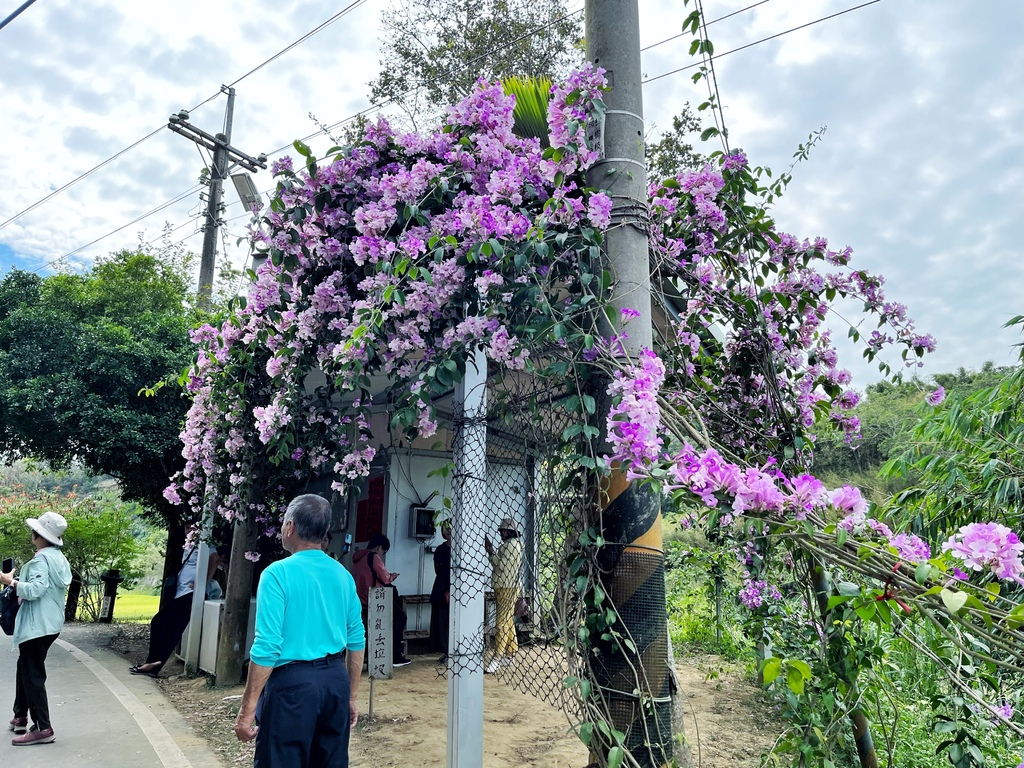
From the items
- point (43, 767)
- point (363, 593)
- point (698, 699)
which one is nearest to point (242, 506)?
point (363, 593)

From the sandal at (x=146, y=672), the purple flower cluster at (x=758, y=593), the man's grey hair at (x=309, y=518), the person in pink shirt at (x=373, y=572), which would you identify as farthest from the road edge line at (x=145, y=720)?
the purple flower cluster at (x=758, y=593)

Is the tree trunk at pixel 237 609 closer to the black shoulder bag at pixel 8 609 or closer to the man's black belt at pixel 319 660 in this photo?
the black shoulder bag at pixel 8 609

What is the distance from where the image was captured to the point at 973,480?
4309mm

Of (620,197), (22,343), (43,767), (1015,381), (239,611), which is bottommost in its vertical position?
(43,767)

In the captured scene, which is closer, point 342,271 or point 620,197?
point 620,197

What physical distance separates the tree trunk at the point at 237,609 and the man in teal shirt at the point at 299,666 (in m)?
4.45

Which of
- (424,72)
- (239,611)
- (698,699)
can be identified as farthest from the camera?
(424,72)

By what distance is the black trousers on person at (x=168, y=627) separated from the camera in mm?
8414

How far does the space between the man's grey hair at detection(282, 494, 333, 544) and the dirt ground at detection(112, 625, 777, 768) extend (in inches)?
86.7

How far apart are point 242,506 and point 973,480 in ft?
19.9

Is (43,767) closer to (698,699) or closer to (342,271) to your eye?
(342,271)

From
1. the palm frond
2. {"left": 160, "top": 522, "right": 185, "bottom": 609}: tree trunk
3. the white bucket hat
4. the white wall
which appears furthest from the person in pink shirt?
the palm frond

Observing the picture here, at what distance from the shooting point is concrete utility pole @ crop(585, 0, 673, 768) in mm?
2502

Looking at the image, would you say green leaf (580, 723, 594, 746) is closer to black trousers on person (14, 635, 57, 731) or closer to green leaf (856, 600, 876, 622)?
green leaf (856, 600, 876, 622)
